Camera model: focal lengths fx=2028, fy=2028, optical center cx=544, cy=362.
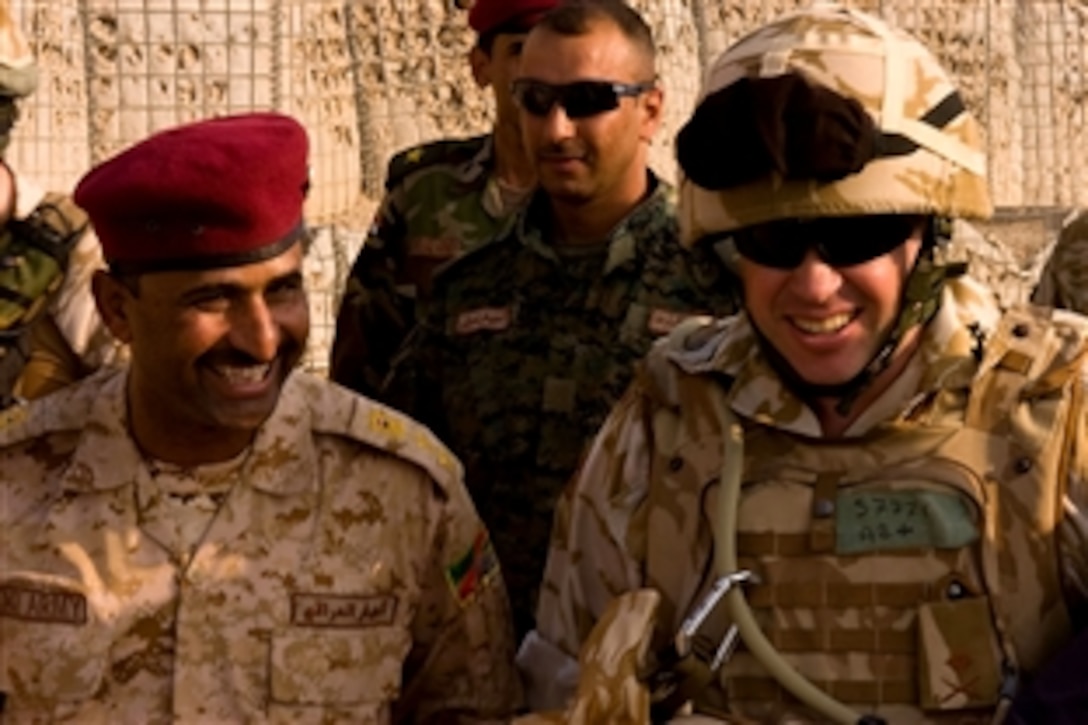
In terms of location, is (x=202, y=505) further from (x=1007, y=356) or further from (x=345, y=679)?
(x=1007, y=356)

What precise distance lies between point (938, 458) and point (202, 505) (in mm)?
959

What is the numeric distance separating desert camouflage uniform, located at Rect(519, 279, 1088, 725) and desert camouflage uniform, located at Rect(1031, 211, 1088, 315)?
2217mm

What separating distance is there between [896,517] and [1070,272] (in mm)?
2533

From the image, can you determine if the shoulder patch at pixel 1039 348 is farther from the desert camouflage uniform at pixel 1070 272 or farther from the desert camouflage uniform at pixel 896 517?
the desert camouflage uniform at pixel 1070 272

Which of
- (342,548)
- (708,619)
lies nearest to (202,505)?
(342,548)

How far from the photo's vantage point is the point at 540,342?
3686 millimetres

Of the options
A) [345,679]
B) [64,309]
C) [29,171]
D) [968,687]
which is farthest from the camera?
[29,171]

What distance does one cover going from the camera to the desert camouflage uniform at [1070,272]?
4.78 m

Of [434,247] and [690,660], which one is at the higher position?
[434,247]

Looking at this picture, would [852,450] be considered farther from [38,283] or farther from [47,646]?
[38,283]

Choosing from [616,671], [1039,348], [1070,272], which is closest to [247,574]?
[616,671]

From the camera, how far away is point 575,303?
12.0ft

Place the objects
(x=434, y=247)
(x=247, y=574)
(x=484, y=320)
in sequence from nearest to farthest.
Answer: (x=247, y=574) < (x=484, y=320) < (x=434, y=247)

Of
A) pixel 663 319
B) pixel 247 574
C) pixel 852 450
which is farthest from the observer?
pixel 663 319
